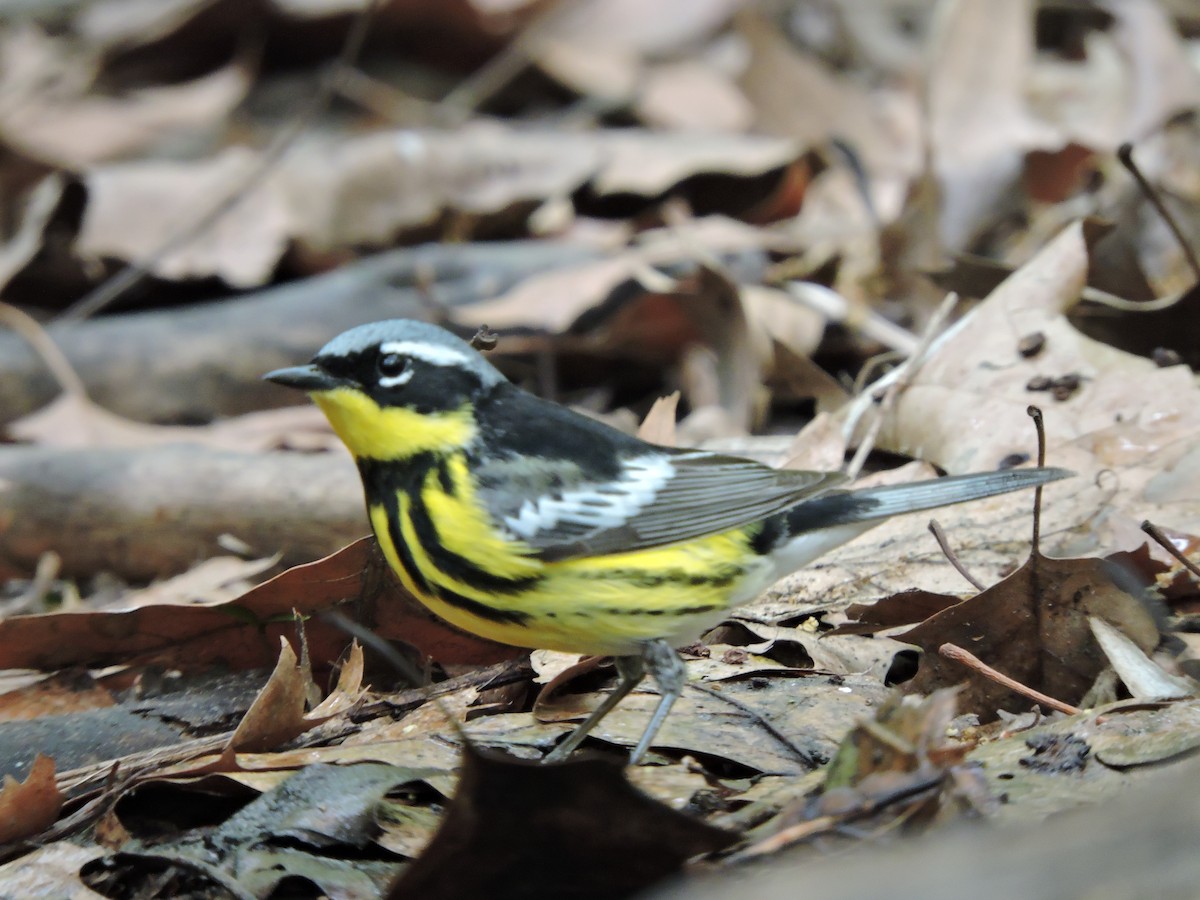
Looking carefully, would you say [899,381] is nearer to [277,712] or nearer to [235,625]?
[235,625]

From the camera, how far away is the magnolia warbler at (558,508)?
2.94m

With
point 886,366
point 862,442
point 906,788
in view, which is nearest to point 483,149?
point 886,366

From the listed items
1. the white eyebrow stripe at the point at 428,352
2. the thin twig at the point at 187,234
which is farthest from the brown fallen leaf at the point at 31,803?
the thin twig at the point at 187,234

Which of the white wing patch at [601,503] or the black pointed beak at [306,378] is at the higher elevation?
the black pointed beak at [306,378]

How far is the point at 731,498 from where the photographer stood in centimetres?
325

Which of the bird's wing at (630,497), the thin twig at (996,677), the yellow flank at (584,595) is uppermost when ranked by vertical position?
the bird's wing at (630,497)

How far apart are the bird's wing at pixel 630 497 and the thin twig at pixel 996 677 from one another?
1.63 feet

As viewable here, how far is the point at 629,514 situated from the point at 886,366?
2357mm

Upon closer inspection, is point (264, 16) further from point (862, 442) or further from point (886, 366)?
point (862, 442)

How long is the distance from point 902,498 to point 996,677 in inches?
20.6

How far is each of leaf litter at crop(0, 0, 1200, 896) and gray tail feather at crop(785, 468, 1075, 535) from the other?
9.2 inches

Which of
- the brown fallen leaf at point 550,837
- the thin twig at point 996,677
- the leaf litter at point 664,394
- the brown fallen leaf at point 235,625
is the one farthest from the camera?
the brown fallen leaf at point 235,625

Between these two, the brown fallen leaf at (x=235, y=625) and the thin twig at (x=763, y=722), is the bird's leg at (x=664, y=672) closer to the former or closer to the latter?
the thin twig at (x=763, y=722)

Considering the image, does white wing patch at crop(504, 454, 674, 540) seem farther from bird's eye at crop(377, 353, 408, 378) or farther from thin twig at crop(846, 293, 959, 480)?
thin twig at crop(846, 293, 959, 480)
